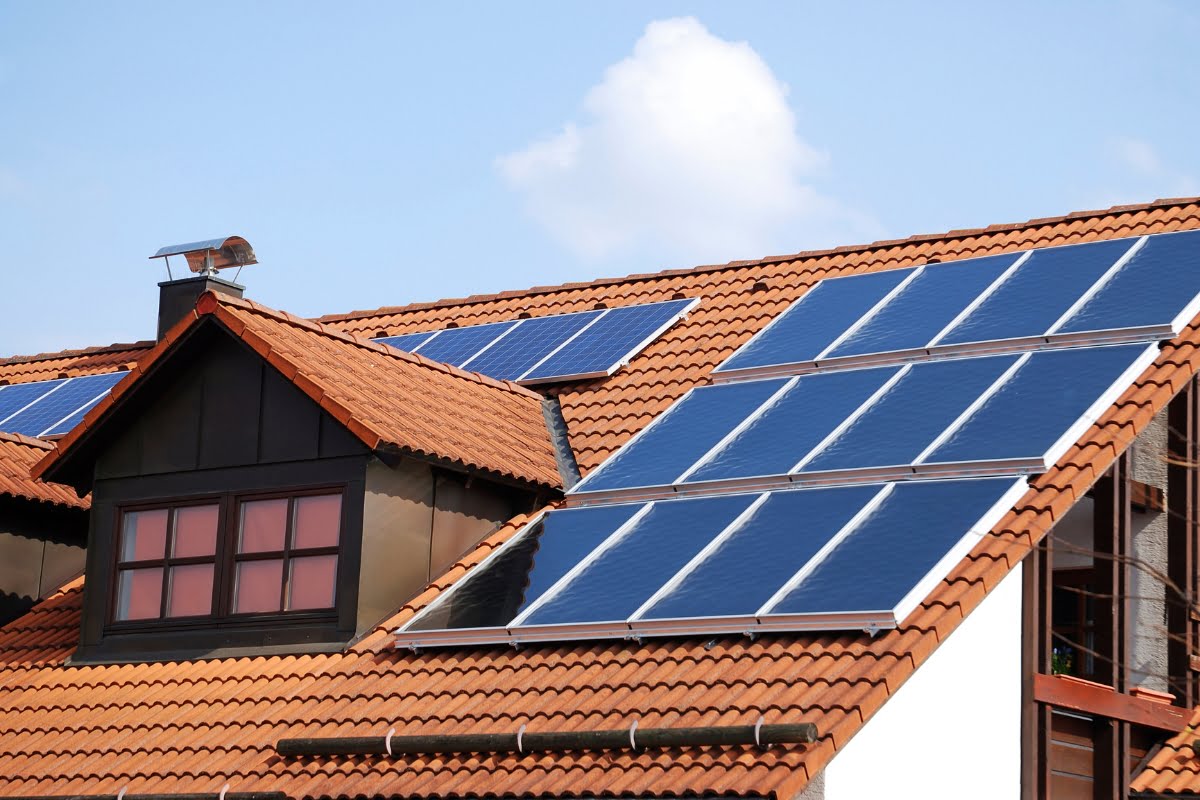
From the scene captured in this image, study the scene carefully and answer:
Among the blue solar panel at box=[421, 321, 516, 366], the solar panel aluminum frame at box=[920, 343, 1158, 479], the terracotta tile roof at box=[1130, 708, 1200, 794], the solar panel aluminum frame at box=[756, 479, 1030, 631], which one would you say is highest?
the blue solar panel at box=[421, 321, 516, 366]

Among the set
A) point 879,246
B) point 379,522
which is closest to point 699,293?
point 879,246

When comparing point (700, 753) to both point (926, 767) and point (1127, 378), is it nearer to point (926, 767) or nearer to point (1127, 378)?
point (926, 767)

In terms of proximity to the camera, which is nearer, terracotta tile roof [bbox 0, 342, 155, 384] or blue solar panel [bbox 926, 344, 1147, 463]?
blue solar panel [bbox 926, 344, 1147, 463]

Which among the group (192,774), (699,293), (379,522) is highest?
(699,293)

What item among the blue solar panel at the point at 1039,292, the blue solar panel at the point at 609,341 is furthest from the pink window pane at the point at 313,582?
the blue solar panel at the point at 1039,292

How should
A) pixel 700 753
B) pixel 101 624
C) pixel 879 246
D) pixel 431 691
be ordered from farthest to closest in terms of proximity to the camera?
pixel 879 246 → pixel 101 624 → pixel 431 691 → pixel 700 753

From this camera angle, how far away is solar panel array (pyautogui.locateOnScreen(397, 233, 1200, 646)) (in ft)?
42.0

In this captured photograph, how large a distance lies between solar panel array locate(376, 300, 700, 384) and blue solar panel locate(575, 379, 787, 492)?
5.89 ft

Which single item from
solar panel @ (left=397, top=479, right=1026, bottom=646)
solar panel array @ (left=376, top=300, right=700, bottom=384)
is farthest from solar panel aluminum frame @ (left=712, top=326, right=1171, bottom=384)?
solar panel @ (left=397, top=479, right=1026, bottom=646)

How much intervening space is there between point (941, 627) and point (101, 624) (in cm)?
820

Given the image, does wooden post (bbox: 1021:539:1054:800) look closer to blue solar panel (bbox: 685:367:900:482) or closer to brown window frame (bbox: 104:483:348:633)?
blue solar panel (bbox: 685:367:900:482)

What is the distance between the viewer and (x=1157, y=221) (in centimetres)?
1845

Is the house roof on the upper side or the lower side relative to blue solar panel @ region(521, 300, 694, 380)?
lower

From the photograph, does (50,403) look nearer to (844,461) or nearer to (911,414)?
(844,461)
